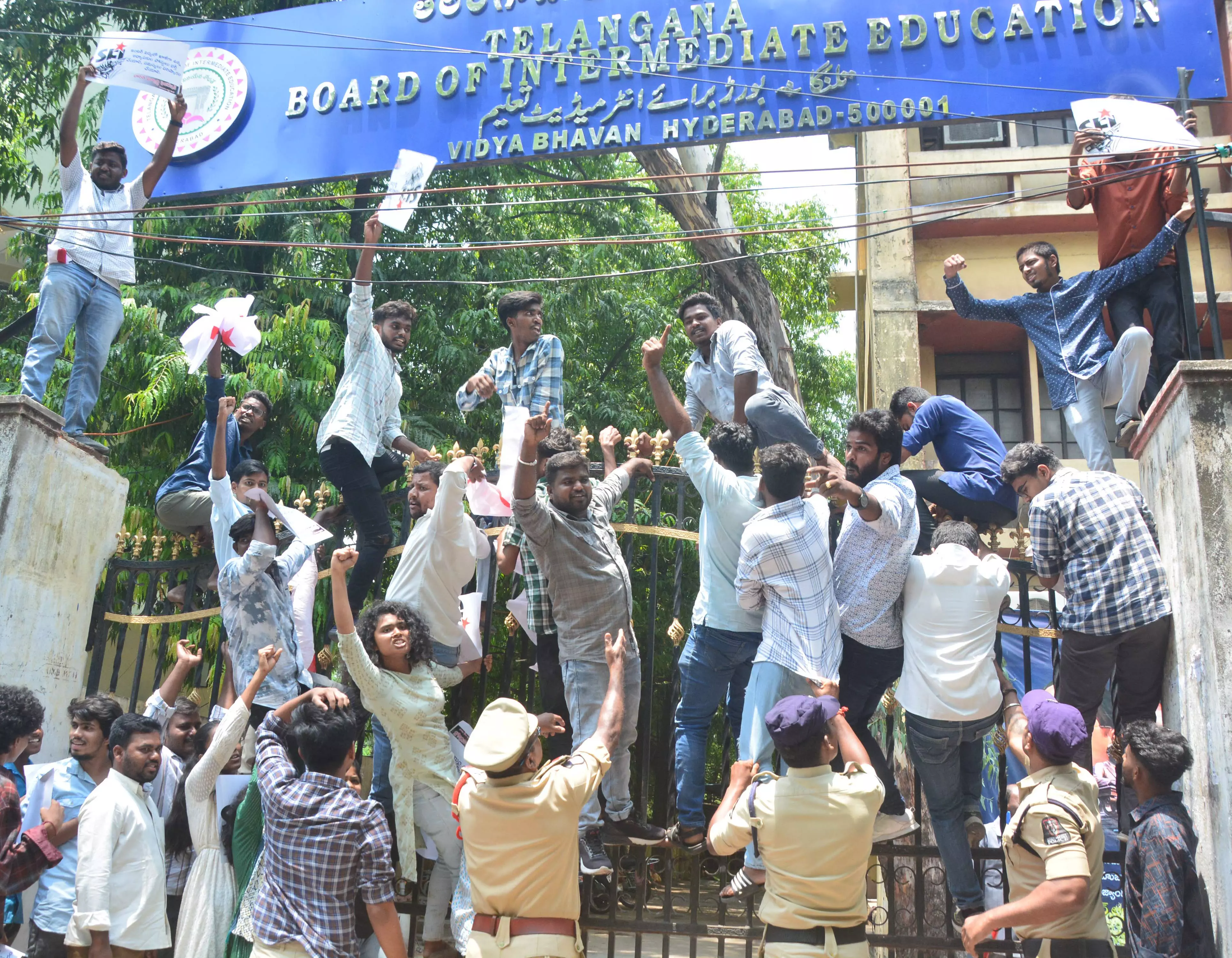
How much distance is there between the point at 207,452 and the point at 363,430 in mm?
1124

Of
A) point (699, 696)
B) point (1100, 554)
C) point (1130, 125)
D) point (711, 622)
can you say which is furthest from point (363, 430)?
point (1130, 125)

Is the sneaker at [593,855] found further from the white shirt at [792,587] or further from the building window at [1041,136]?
the building window at [1041,136]

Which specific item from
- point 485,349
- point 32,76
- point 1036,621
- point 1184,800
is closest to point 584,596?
point 1184,800

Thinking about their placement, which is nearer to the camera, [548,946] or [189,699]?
[548,946]

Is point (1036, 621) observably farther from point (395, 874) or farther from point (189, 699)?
point (189, 699)

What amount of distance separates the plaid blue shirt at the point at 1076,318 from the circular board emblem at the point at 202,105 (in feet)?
18.1

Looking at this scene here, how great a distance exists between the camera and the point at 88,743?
503 centimetres

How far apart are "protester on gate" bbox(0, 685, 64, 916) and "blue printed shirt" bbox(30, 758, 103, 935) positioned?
81 millimetres

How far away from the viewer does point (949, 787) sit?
4.95 meters

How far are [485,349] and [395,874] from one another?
8488 millimetres

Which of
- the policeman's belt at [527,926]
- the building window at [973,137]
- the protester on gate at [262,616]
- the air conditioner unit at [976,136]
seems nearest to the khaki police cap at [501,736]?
the policeman's belt at [527,926]

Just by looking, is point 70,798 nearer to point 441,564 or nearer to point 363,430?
point 441,564

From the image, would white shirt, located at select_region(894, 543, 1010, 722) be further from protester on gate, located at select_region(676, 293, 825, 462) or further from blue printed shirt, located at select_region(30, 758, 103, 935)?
blue printed shirt, located at select_region(30, 758, 103, 935)

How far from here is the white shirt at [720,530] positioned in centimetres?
525
